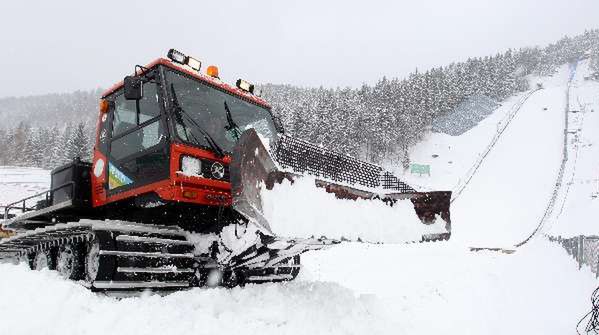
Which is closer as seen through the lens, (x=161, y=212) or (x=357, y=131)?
(x=161, y=212)

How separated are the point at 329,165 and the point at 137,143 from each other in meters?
2.40

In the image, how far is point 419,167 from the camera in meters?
52.3

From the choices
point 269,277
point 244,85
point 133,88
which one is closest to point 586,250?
point 269,277

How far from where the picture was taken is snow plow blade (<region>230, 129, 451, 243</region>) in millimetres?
3906

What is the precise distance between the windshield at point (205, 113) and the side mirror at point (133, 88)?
418mm

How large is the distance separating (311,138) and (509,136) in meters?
29.2

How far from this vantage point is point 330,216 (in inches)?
166

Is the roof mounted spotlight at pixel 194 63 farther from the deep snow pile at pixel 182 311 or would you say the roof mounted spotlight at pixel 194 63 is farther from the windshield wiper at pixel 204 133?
the deep snow pile at pixel 182 311

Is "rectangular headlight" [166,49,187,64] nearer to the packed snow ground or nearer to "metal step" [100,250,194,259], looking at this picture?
"metal step" [100,250,194,259]

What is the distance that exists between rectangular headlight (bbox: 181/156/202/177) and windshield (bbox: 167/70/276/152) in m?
0.22

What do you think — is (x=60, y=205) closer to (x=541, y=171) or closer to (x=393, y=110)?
(x=541, y=171)

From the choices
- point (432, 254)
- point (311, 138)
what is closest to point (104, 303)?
point (432, 254)

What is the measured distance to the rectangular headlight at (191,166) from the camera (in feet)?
16.1

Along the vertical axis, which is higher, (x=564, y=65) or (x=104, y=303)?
(x=564, y=65)
